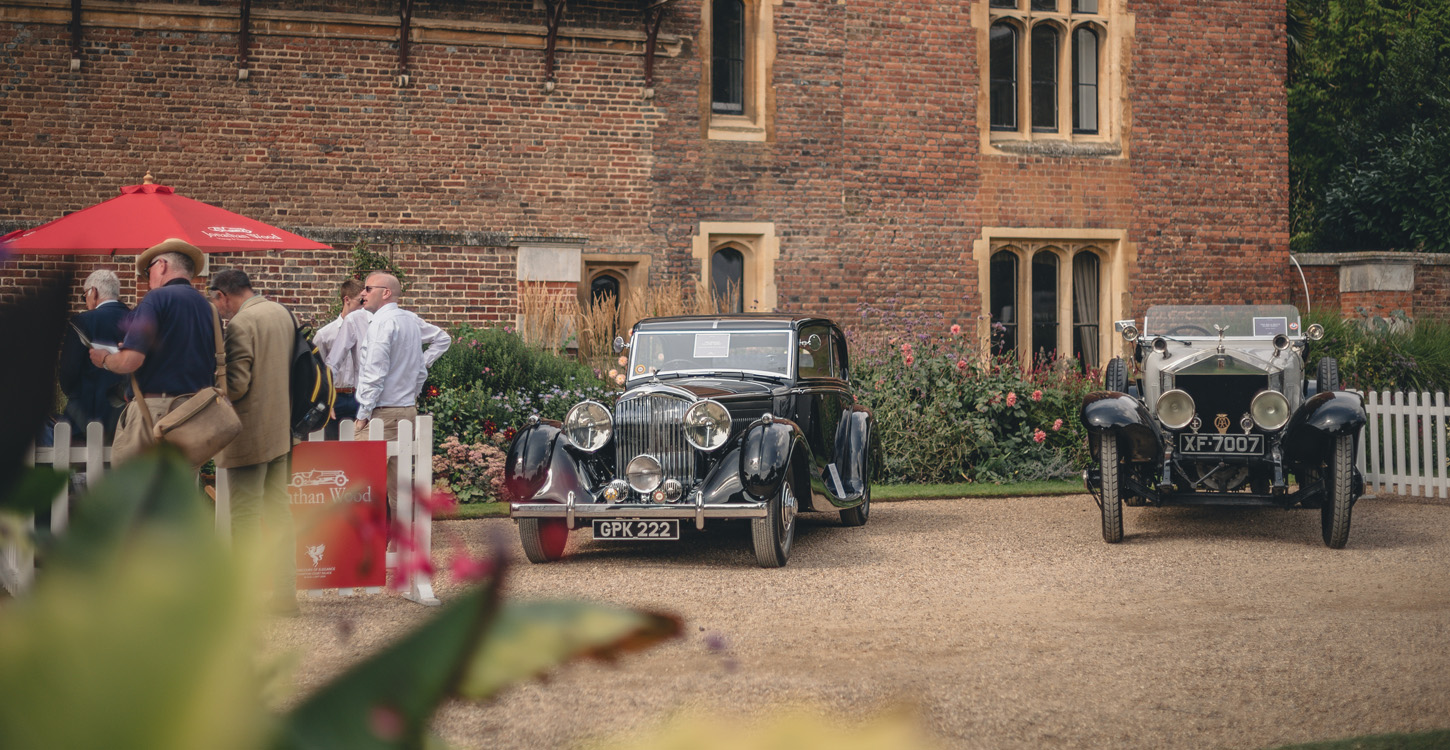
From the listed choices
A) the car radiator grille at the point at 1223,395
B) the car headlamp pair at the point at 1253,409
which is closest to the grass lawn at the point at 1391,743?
the car headlamp pair at the point at 1253,409

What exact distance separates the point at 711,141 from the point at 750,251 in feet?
4.56

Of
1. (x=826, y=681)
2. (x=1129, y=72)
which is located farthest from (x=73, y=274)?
(x=1129, y=72)

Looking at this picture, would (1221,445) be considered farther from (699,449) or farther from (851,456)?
(699,449)

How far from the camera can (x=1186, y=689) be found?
4.50 m

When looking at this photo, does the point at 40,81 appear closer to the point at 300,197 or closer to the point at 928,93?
the point at 300,197

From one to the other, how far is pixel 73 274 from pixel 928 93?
578 inches

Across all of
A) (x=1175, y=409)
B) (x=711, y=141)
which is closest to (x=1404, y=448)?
(x=1175, y=409)

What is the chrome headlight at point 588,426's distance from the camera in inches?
297

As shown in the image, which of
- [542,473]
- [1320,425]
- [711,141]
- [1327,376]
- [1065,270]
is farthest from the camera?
[1065,270]

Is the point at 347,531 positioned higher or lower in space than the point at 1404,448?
higher

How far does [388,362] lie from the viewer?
24.3ft

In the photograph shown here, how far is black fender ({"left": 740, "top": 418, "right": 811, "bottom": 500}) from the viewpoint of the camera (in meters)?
6.98

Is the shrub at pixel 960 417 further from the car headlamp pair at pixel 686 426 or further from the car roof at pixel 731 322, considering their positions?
the car headlamp pair at pixel 686 426

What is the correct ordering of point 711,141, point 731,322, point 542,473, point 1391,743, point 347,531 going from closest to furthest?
1. point 347,531
2. point 1391,743
3. point 542,473
4. point 731,322
5. point 711,141
